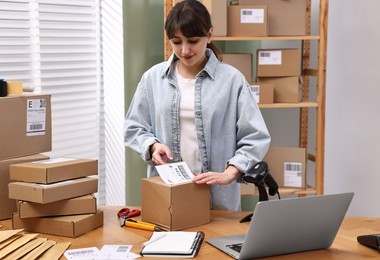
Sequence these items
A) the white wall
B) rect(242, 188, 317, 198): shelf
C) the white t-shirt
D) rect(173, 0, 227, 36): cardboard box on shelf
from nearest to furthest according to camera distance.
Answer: the white t-shirt < rect(173, 0, 227, 36): cardboard box on shelf < rect(242, 188, 317, 198): shelf < the white wall

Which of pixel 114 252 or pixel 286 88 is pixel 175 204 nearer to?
pixel 114 252

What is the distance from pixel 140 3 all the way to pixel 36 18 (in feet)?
1.97

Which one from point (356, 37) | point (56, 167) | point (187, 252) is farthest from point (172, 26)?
point (356, 37)

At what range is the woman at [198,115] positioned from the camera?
6.68 feet

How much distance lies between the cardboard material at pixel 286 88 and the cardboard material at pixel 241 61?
10 centimetres

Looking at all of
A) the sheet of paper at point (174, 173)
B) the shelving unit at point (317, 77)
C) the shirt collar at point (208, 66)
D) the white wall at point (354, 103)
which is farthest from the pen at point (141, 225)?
the white wall at point (354, 103)

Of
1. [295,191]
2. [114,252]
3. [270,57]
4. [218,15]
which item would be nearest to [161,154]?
[114,252]

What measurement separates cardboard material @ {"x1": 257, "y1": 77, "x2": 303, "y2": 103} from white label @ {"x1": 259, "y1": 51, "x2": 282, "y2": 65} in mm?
95

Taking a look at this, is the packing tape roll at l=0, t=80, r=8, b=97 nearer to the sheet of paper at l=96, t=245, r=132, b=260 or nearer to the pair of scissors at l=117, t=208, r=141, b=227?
the pair of scissors at l=117, t=208, r=141, b=227

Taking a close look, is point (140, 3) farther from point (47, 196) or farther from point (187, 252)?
point (187, 252)

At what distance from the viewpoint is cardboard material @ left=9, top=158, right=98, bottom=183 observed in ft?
5.85

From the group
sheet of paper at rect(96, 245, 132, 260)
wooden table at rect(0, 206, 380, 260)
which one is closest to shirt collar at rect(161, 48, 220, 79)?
wooden table at rect(0, 206, 380, 260)

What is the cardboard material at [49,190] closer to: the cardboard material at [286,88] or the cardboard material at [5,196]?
the cardboard material at [5,196]

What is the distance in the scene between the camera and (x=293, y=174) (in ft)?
10.9
